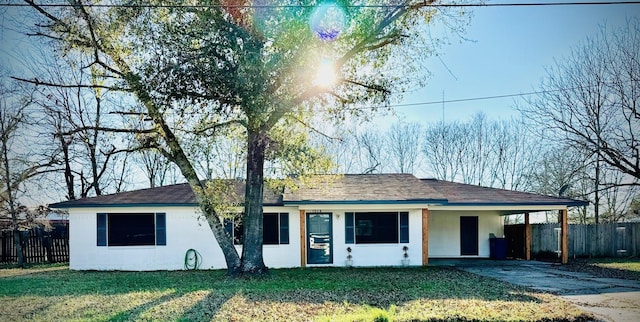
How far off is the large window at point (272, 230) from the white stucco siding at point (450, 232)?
6097 millimetres

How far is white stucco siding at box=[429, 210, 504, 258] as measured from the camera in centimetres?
1902

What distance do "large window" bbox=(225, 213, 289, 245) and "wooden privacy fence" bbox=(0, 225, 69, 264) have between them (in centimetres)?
902

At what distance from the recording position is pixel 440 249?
19062 millimetres

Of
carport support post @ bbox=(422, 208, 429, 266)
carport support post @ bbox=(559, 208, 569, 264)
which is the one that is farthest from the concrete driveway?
carport support post @ bbox=(422, 208, 429, 266)

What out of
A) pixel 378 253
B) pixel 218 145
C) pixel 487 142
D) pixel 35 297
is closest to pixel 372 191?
pixel 378 253

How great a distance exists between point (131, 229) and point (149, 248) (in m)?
0.86

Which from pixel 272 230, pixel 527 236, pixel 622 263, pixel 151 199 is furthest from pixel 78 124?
pixel 622 263

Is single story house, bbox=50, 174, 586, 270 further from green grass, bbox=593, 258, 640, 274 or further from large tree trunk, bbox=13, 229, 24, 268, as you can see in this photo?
large tree trunk, bbox=13, 229, 24, 268

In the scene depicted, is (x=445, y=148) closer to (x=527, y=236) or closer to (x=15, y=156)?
(x=527, y=236)

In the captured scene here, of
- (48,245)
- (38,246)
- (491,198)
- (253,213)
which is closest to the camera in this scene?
(253,213)

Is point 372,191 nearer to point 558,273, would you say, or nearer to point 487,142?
point 558,273

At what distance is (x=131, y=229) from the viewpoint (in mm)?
16031

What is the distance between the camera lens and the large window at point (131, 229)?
15.9m

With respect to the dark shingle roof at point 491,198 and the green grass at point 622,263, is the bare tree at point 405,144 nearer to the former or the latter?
the dark shingle roof at point 491,198
